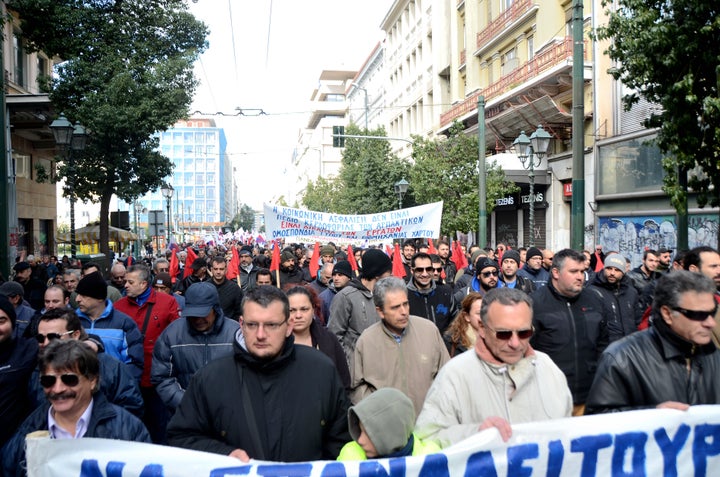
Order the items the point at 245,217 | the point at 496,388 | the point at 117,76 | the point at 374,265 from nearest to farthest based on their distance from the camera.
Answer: the point at 496,388, the point at 374,265, the point at 117,76, the point at 245,217

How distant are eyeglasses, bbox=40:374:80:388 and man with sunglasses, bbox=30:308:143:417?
651 mm

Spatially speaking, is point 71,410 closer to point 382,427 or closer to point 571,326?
Result: point 382,427

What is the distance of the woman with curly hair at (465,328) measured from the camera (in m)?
5.22

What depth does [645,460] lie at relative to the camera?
3203mm

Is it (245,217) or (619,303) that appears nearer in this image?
(619,303)

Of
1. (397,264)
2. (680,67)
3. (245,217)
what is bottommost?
(397,264)

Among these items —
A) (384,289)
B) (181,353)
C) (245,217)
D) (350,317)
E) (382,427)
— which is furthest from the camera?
(245,217)

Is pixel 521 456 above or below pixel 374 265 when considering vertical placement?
below

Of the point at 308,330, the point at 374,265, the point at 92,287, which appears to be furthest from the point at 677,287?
the point at 92,287

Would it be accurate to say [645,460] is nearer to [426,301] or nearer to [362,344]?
[362,344]

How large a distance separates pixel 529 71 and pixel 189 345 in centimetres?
2324

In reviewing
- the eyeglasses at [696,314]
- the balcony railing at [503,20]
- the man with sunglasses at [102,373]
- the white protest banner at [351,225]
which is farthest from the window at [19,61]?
the eyeglasses at [696,314]

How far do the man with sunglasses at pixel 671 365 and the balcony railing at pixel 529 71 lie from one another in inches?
800

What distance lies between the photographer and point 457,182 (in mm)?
23672
